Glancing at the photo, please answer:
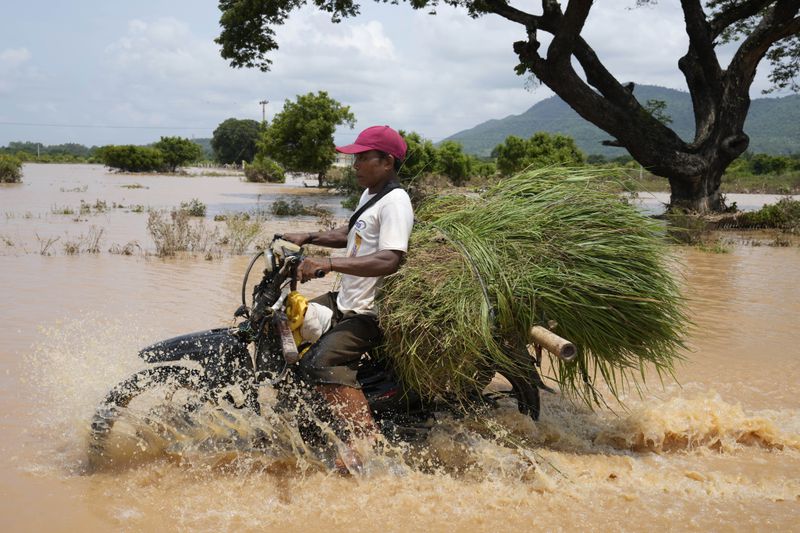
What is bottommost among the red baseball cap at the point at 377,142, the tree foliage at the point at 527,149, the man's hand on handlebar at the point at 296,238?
the man's hand on handlebar at the point at 296,238

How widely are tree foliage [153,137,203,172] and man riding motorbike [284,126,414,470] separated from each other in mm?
52524

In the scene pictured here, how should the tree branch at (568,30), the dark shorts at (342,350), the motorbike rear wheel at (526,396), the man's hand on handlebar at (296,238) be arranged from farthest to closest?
the tree branch at (568,30)
the motorbike rear wheel at (526,396)
the man's hand on handlebar at (296,238)
the dark shorts at (342,350)

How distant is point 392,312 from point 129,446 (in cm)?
161

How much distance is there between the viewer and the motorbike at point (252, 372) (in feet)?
11.1

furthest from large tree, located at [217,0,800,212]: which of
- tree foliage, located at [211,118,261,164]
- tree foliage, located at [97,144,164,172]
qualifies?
tree foliage, located at [211,118,261,164]

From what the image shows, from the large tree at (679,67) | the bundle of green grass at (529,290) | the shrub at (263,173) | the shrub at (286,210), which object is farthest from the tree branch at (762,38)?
the shrub at (263,173)

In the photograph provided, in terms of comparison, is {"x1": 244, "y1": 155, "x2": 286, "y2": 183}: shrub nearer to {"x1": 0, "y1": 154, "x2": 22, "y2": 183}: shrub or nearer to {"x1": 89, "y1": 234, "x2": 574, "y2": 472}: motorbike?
{"x1": 0, "y1": 154, "x2": 22, "y2": 183}: shrub

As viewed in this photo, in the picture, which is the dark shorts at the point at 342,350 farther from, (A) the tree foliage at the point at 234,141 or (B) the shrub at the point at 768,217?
(A) the tree foliage at the point at 234,141

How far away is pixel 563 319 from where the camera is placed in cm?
352

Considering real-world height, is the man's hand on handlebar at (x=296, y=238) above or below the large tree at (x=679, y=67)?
below

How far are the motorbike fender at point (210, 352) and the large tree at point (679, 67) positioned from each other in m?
14.4

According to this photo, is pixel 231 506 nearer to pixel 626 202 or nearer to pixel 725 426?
pixel 626 202

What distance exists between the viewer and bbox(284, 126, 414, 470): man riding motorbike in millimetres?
3453

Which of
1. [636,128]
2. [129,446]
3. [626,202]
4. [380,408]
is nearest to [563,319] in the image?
[626,202]
